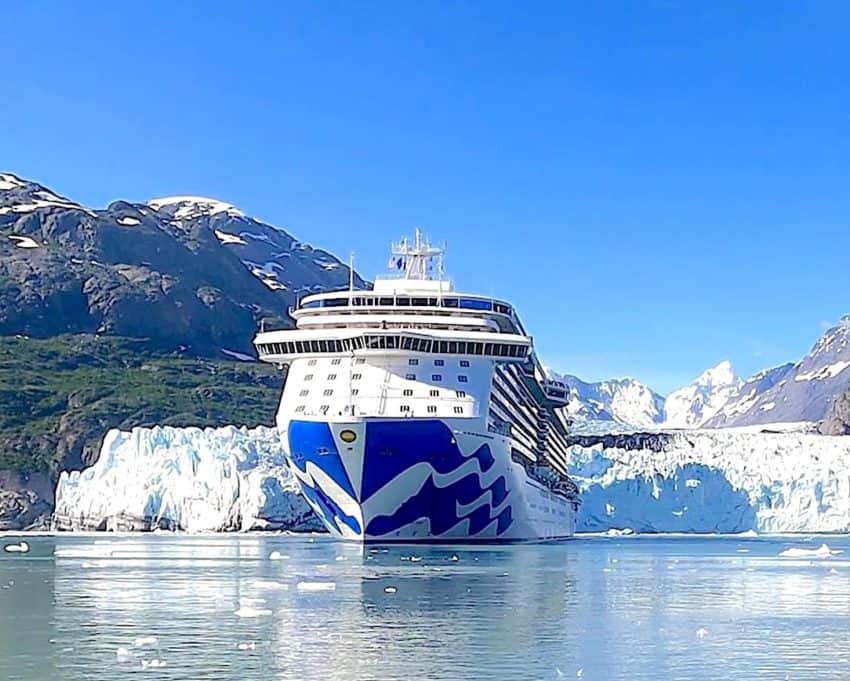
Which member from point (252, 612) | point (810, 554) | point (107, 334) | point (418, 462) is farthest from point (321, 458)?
point (107, 334)

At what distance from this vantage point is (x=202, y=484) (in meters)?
66.8

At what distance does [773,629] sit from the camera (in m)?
20.0

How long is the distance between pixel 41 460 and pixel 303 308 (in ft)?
164

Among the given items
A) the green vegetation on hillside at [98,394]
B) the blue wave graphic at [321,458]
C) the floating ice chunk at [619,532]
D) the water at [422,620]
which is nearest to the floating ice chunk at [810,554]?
the water at [422,620]

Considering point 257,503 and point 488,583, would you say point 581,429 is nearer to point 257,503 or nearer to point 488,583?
point 257,503

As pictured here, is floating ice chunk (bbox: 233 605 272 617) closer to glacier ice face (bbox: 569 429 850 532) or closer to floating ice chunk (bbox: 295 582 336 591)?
floating ice chunk (bbox: 295 582 336 591)

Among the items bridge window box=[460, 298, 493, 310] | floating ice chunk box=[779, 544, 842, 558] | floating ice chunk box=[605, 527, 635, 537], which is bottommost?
floating ice chunk box=[779, 544, 842, 558]

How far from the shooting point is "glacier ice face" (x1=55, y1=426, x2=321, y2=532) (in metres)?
66.4

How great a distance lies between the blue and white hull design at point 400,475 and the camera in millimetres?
39625

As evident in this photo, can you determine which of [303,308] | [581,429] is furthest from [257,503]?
[581,429]

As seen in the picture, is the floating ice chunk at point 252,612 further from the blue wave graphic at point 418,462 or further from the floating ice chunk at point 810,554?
the floating ice chunk at point 810,554

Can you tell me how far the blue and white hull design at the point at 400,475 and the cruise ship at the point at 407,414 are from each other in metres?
0.04

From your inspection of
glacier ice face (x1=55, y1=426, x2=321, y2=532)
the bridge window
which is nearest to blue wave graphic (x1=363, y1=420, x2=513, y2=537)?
Answer: the bridge window

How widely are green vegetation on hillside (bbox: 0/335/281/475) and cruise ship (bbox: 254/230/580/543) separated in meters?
50.6
